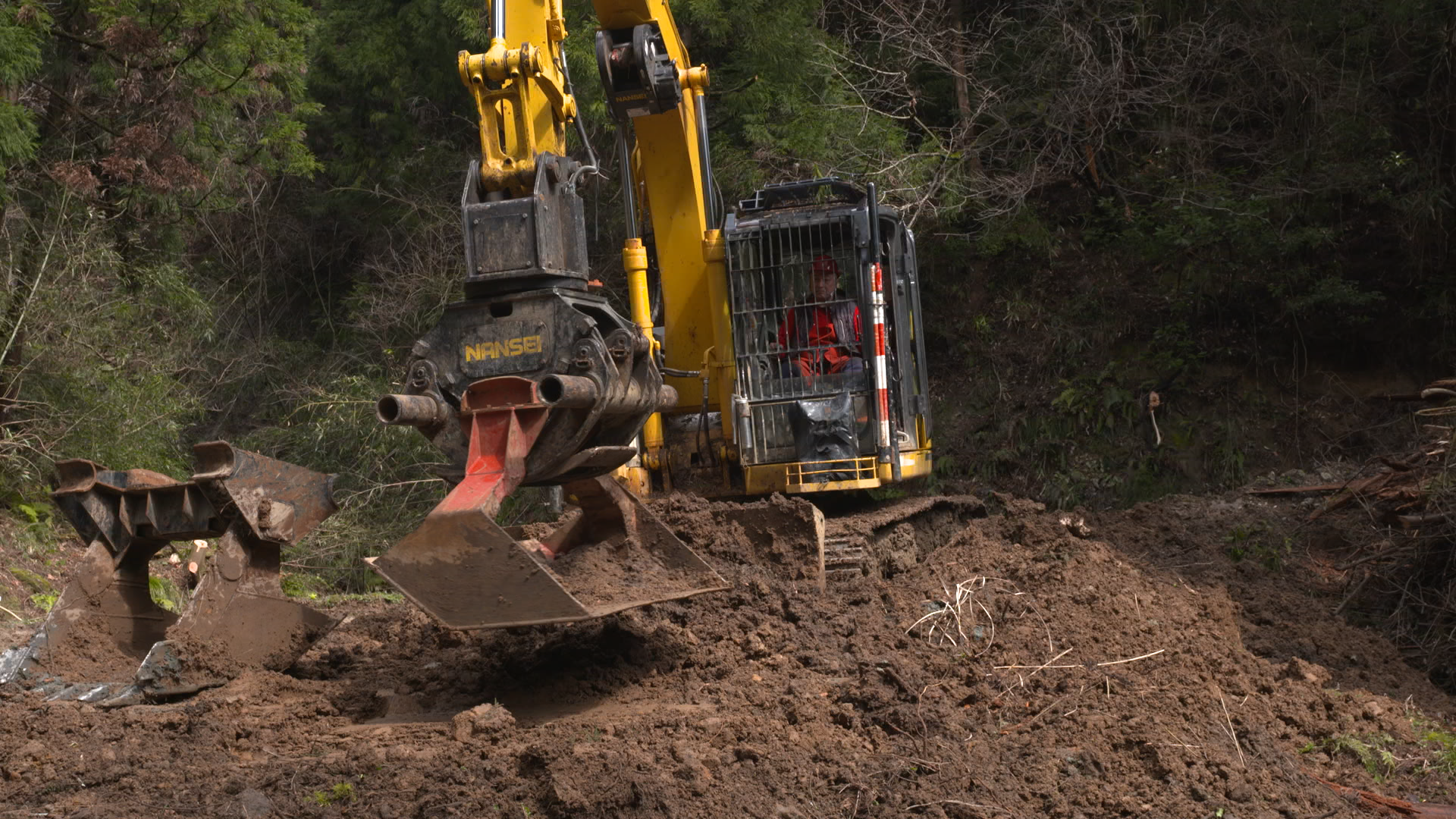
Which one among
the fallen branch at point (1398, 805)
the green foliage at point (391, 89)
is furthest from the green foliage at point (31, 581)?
the fallen branch at point (1398, 805)

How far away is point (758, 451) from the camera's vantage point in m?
7.44

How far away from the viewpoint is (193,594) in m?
6.14

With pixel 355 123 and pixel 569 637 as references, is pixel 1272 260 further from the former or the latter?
pixel 355 123

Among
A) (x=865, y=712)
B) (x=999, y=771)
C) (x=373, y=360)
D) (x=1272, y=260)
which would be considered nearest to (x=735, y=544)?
(x=865, y=712)

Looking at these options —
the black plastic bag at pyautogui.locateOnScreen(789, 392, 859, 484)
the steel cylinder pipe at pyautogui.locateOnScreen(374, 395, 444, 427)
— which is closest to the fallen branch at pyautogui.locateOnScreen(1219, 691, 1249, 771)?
the black plastic bag at pyautogui.locateOnScreen(789, 392, 859, 484)

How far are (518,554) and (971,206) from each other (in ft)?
36.1

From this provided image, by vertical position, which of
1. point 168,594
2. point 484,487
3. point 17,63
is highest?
point 17,63

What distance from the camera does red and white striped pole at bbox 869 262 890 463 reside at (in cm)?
711

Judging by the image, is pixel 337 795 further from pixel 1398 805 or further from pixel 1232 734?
pixel 1398 805

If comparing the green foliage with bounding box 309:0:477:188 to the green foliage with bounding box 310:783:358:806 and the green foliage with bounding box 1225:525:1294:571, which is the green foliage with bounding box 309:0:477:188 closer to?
the green foliage with bounding box 1225:525:1294:571

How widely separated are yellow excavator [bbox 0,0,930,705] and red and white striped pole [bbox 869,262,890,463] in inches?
0.5

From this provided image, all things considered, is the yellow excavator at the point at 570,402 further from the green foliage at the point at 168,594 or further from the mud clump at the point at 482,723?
the green foliage at the point at 168,594

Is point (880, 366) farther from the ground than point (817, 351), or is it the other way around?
point (817, 351)

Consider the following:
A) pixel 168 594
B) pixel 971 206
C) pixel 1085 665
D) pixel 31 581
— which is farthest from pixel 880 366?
pixel 971 206
